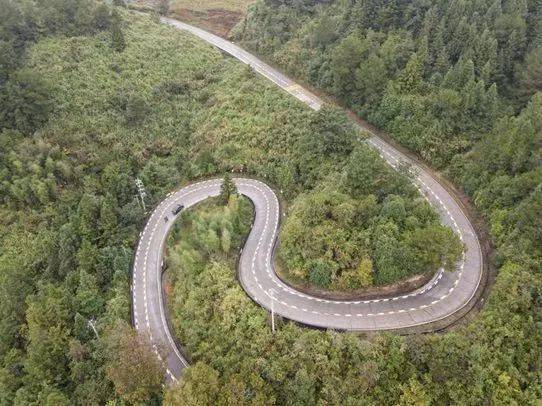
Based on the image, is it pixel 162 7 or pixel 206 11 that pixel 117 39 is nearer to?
pixel 162 7

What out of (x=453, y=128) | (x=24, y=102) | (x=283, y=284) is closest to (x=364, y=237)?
(x=283, y=284)

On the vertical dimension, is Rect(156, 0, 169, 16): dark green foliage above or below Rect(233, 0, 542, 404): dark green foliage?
below

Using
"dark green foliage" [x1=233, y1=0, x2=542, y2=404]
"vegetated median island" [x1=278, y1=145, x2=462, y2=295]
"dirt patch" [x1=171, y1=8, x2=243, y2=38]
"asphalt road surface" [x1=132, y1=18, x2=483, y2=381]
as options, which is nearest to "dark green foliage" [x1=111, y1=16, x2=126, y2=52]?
"dirt patch" [x1=171, y1=8, x2=243, y2=38]

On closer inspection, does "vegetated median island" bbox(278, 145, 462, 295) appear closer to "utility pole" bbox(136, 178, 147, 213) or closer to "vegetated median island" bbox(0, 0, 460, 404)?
"vegetated median island" bbox(0, 0, 460, 404)

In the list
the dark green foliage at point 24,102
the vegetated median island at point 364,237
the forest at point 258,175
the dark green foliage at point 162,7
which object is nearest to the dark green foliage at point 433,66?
the forest at point 258,175

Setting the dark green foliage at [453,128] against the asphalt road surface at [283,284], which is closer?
the dark green foliage at [453,128]

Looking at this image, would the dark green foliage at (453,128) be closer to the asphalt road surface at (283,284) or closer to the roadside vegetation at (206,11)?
the asphalt road surface at (283,284)
